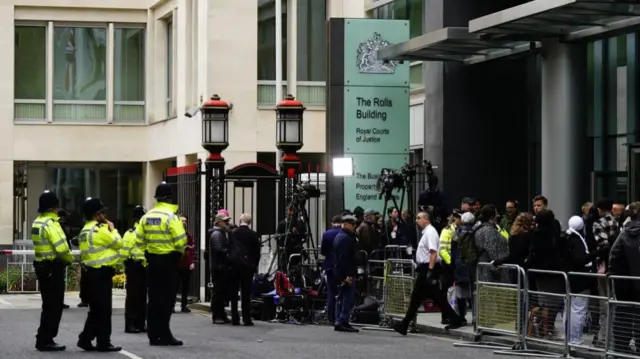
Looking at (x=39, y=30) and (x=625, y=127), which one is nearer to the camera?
(x=625, y=127)

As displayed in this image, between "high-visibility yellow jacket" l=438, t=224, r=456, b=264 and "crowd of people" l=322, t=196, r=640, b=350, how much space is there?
1cm

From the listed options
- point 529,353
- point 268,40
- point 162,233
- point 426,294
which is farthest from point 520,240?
point 268,40

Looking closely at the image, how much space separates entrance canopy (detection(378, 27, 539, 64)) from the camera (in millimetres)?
25344

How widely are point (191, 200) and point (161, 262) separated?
10.4 m

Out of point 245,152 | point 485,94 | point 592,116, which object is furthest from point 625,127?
point 245,152

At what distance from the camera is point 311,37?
4134 cm

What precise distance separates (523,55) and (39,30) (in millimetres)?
23178

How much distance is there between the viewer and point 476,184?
2961 cm

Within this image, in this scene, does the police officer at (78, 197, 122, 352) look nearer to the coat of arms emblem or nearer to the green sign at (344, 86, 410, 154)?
the green sign at (344, 86, 410, 154)

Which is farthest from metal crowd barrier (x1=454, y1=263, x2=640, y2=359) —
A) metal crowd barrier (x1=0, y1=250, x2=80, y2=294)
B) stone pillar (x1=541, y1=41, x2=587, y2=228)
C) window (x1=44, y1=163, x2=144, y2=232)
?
window (x1=44, y1=163, x2=144, y2=232)

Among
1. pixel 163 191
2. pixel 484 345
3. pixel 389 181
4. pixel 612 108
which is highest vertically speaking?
pixel 612 108

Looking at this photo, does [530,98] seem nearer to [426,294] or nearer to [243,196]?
[243,196]

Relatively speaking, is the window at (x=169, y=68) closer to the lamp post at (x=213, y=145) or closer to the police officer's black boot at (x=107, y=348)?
the lamp post at (x=213, y=145)

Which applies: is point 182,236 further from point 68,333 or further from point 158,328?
point 68,333
